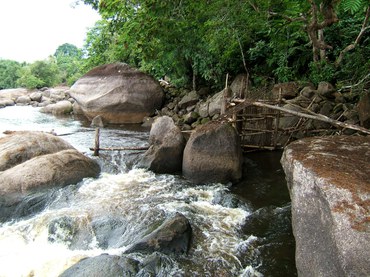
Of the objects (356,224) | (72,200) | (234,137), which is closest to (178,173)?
(234,137)

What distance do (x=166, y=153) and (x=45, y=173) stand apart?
3115 millimetres

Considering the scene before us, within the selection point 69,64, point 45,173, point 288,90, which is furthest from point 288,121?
point 69,64

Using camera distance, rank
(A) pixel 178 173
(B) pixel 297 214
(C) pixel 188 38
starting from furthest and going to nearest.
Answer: (C) pixel 188 38
(A) pixel 178 173
(B) pixel 297 214

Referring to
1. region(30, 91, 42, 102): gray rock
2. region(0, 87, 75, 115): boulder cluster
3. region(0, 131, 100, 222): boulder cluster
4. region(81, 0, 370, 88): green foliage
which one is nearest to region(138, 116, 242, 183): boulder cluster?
region(81, 0, 370, 88): green foliage

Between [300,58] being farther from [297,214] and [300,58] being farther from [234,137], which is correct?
[297,214]

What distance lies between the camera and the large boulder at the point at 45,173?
668cm

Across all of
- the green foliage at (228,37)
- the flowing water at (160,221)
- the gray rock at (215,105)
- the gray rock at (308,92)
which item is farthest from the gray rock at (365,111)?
the gray rock at (215,105)

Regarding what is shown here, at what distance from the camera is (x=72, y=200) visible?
6648mm

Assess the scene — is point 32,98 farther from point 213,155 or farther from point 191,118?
point 213,155

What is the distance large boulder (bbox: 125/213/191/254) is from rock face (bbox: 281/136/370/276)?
1.92 m

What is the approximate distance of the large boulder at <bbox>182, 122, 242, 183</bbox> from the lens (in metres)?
7.74

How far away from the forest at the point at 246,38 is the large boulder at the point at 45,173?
10.6 feet

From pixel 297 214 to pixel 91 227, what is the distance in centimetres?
372

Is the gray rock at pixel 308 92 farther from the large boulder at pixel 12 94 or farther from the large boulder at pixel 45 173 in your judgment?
the large boulder at pixel 12 94
